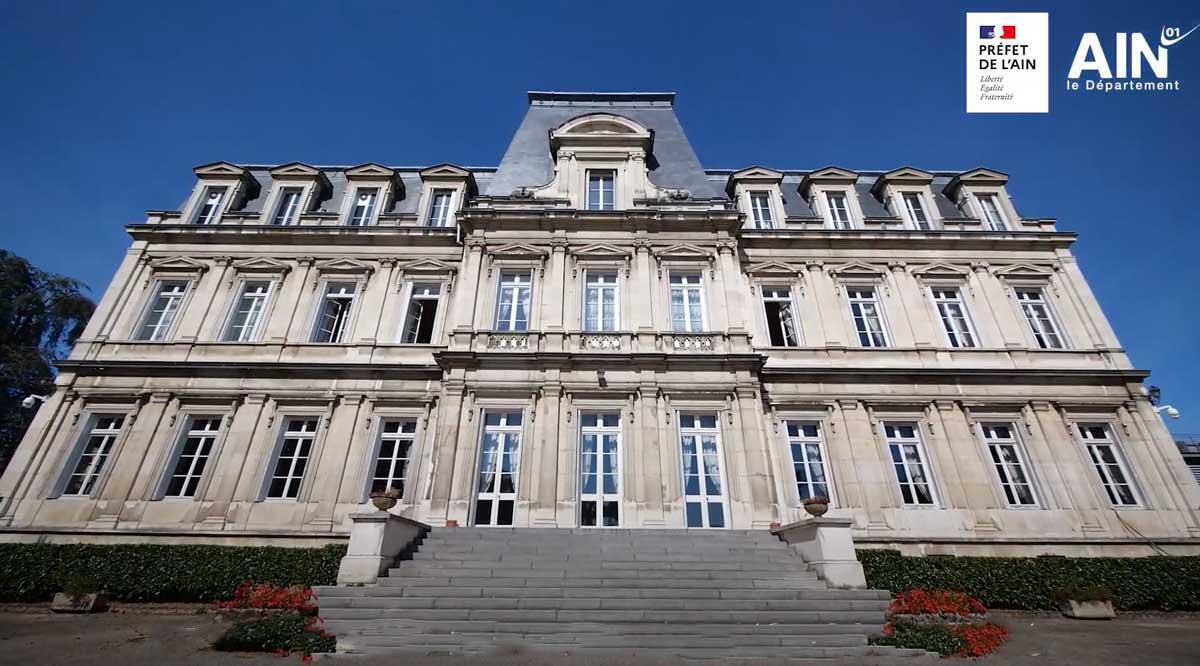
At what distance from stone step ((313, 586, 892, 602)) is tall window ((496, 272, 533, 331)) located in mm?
7726

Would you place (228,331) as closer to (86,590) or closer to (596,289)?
(86,590)

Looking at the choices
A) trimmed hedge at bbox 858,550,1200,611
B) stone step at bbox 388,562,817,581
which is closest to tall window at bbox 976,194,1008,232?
trimmed hedge at bbox 858,550,1200,611

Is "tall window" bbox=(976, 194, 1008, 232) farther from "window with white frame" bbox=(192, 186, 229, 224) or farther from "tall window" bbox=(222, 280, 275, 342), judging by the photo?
"window with white frame" bbox=(192, 186, 229, 224)

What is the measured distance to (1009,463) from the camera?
548 inches

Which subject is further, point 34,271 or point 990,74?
point 34,271

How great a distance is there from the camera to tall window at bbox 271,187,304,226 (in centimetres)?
1797

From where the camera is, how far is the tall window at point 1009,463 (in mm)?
13422

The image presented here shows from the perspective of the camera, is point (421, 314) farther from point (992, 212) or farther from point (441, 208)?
point (992, 212)

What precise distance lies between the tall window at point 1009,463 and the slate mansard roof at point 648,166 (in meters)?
8.56

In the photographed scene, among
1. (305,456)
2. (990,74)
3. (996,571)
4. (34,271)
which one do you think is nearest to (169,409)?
(305,456)

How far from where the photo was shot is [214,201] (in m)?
18.2

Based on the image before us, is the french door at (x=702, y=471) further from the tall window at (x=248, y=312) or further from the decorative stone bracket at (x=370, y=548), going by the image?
the tall window at (x=248, y=312)

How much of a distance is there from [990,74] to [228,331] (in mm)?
25160

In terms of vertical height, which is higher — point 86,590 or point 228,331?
point 228,331
